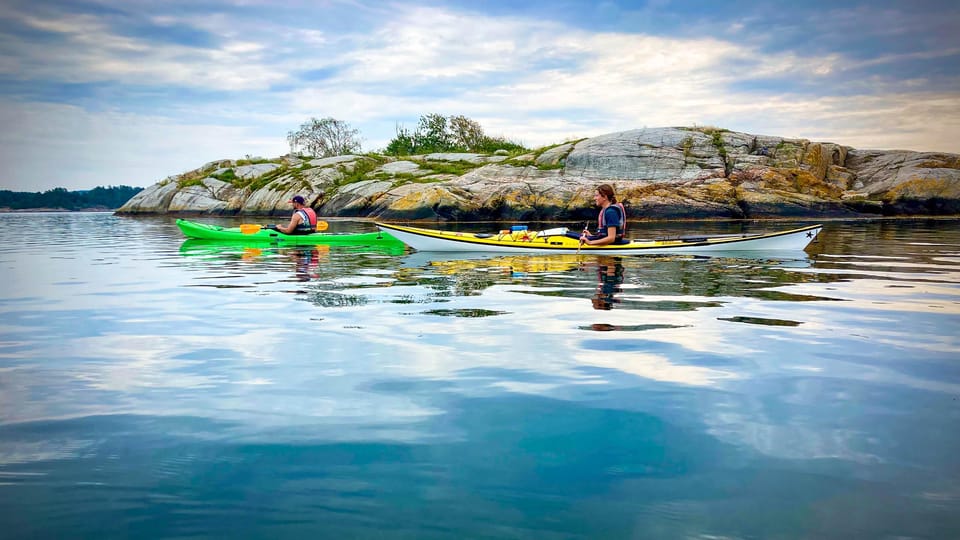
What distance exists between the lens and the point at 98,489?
3129 millimetres

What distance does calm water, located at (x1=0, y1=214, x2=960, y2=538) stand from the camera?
2881mm

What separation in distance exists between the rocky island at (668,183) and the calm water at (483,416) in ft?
79.5

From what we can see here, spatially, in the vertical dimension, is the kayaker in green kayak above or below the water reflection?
above

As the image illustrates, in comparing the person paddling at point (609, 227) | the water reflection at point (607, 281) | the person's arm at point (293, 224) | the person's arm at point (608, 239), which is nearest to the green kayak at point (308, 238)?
the person's arm at point (293, 224)

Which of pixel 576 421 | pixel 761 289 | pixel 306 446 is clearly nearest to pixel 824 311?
pixel 761 289

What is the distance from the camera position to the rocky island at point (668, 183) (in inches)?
1281

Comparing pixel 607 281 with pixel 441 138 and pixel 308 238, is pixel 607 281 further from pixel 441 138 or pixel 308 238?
pixel 441 138

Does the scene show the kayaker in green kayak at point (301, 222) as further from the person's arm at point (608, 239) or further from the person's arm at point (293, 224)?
the person's arm at point (608, 239)

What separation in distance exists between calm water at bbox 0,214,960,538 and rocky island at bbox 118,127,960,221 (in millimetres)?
24233

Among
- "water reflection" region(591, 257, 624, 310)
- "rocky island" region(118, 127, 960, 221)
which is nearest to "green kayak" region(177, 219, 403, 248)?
"water reflection" region(591, 257, 624, 310)

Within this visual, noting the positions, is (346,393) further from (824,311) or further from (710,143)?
(710,143)

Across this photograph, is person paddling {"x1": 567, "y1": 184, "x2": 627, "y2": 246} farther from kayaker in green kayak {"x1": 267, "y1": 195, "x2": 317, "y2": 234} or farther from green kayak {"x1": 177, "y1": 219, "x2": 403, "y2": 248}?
kayaker in green kayak {"x1": 267, "y1": 195, "x2": 317, "y2": 234}

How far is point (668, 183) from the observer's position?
33500 mm

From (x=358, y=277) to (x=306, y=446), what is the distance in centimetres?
824
